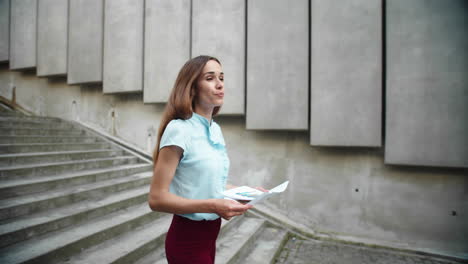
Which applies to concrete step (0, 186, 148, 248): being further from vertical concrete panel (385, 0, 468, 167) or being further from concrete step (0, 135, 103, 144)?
vertical concrete panel (385, 0, 468, 167)

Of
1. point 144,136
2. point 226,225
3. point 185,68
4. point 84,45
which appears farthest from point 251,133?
point 84,45

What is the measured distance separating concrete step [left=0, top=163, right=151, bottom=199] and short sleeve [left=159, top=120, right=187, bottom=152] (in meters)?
2.83

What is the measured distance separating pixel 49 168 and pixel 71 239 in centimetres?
172

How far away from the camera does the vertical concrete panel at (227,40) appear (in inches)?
191

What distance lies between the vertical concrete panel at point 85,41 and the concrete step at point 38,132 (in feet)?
4.52

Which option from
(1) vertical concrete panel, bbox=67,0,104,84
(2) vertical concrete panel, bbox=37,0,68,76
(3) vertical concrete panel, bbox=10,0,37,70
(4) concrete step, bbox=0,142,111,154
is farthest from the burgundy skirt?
(3) vertical concrete panel, bbox=10,0,37,70

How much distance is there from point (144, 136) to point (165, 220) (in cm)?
298

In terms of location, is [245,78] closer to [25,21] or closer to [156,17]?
[156,17]

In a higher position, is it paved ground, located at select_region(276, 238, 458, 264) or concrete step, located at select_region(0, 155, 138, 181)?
concrete step, located at select_region(0, 155, 138, 181)

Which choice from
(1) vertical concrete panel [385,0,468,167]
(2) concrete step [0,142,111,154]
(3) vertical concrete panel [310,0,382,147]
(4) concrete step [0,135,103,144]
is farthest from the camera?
(4) concrete step [0,135,103,144]

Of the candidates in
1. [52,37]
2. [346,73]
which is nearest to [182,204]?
[346,73]

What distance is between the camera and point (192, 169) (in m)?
1.16

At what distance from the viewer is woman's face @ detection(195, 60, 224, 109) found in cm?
125

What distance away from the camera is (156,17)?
561 centimetres
